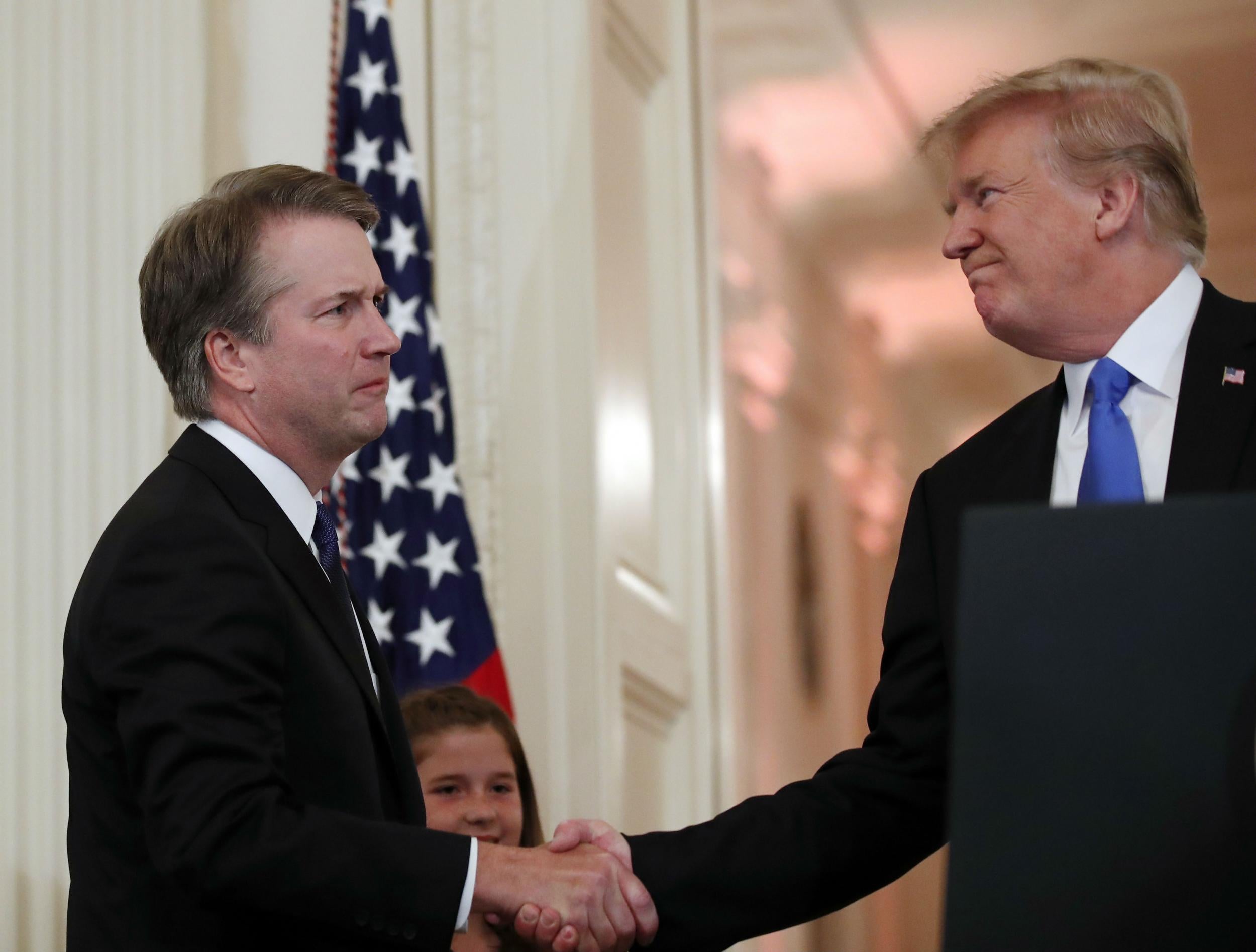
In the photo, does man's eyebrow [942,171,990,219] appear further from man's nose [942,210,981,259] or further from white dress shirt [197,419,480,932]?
white dress shirt [197,419,480,932]

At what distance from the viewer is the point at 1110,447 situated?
2381 mm

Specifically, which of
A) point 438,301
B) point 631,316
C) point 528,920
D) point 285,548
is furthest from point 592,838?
point 631,316

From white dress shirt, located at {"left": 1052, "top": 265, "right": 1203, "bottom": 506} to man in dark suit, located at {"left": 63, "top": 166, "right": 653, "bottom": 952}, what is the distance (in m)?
0.97

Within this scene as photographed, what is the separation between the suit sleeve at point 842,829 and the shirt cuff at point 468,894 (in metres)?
0.57

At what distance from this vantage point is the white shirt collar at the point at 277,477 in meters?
2.29

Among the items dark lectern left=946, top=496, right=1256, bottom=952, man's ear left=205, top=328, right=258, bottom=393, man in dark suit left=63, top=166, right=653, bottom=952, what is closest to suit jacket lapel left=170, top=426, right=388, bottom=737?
man in dark suit left=63, top=166, right=653, bottom=952

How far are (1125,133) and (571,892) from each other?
1.49 m

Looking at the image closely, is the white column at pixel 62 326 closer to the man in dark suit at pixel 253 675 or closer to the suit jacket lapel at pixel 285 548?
the man in dark suit at pixel 253 675

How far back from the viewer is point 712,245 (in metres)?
5.80

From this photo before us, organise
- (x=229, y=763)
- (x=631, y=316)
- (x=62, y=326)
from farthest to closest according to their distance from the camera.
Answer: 1. (x=631, y=316)
2. (x=62, y=326)
3. (x=229, y=763)

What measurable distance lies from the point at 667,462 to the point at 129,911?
3556 mm

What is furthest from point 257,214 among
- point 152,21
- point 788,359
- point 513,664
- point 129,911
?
point 788,359

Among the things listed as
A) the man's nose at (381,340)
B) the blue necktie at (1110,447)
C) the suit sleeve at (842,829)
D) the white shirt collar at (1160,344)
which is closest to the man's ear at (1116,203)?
the white shirt collar at (1160,344)

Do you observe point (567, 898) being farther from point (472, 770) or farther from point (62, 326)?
point (62, 326)
